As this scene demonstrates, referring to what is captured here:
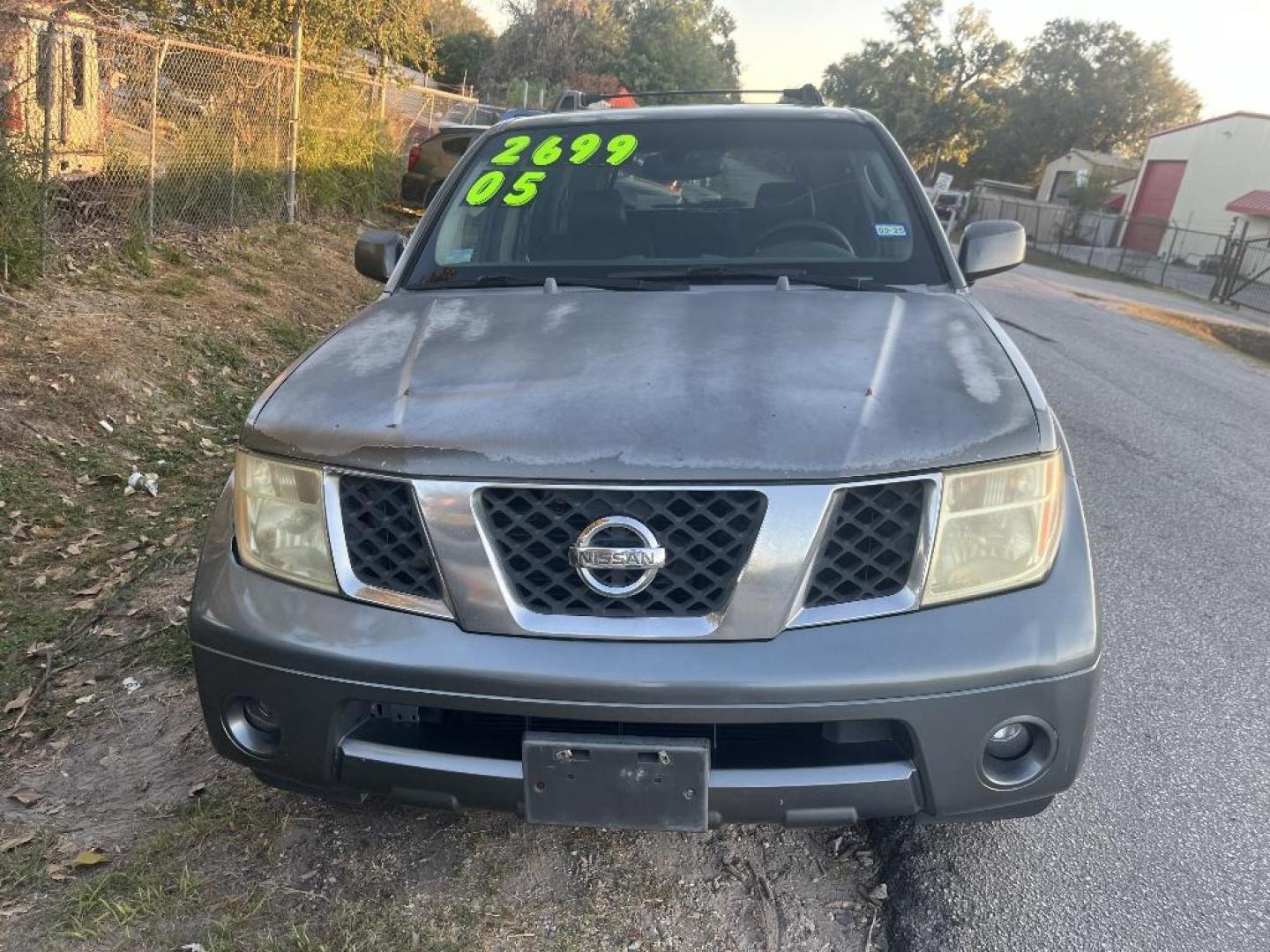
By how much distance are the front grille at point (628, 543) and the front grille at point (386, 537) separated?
0.16 meters

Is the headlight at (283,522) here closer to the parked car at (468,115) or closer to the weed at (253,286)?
the weed at (253,286)

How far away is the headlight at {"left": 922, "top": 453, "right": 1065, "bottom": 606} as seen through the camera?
1.93 m

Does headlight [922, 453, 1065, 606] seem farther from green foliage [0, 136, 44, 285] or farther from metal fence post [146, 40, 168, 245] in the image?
metal fence post [146, 40, 168, 245]

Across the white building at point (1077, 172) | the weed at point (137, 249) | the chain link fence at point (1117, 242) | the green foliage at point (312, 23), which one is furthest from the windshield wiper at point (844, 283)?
the white building at point (1077, 172)

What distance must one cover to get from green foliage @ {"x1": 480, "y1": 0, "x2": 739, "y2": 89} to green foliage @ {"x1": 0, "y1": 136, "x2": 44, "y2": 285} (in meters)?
30.9

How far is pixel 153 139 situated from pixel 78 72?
0.91 m

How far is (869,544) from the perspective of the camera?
1.92 m

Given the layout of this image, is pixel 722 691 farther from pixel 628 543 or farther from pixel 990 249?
pixel 990 249

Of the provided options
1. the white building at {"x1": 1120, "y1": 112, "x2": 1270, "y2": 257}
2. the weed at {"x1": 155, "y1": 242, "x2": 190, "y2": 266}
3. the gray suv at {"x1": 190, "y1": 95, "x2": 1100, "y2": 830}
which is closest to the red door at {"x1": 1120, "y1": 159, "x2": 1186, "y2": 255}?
the white building at {"x1": 1120, "y1": 112, "x2": 1270, "y2": 257}

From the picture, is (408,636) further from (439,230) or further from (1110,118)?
(1110,118)

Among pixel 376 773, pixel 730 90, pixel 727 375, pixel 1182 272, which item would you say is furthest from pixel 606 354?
pixel 1182 272

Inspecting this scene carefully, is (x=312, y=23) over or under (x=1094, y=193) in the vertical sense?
under

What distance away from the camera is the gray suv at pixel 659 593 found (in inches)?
73.4

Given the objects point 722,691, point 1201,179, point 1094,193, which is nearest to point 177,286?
point 722,691
